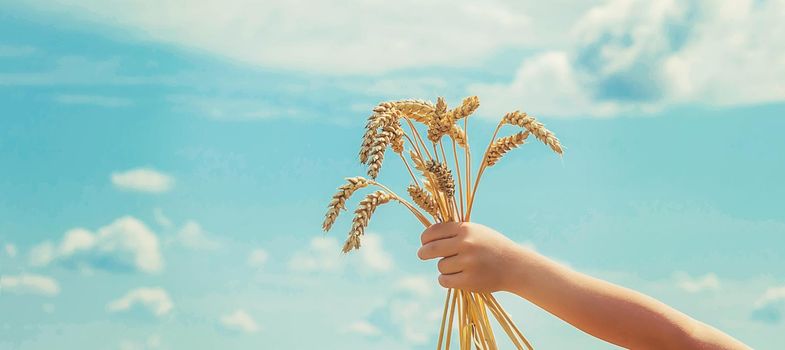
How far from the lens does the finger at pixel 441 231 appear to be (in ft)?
7.27

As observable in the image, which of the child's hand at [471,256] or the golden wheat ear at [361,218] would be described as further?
the child's hand at [471,256]

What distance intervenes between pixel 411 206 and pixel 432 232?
11 cm

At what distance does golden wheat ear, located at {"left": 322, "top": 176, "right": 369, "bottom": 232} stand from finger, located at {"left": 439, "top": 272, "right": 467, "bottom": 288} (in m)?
0.41

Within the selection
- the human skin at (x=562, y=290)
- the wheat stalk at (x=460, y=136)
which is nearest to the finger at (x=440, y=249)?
the human skin at (x=562, y=290)

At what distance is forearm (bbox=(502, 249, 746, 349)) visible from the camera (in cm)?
222

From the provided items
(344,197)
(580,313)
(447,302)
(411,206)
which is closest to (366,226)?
(344,197)

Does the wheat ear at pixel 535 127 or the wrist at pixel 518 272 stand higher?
the wheat ear at pixel 535 127

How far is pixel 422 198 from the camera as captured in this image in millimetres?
2156

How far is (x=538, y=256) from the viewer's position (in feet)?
7.57

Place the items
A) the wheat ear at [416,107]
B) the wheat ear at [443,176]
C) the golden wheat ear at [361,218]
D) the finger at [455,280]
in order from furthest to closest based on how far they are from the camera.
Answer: the finger at [455,280] < the wheat ear at [416,107] < the wheat ear at [443,176] < the golden wheat ear at [361,218]

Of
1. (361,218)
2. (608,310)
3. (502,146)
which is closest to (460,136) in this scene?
(502,146)

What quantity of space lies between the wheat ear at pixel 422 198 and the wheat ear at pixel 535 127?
0.30m

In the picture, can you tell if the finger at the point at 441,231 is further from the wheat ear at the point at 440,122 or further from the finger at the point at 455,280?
the wheat ear at the point at 440,122

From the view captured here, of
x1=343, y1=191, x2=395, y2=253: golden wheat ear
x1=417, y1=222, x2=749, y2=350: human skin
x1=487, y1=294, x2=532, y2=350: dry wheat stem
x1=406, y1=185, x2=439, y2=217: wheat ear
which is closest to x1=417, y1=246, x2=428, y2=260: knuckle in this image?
x1=417, y1=222, x2=749, y2=350: human skin
